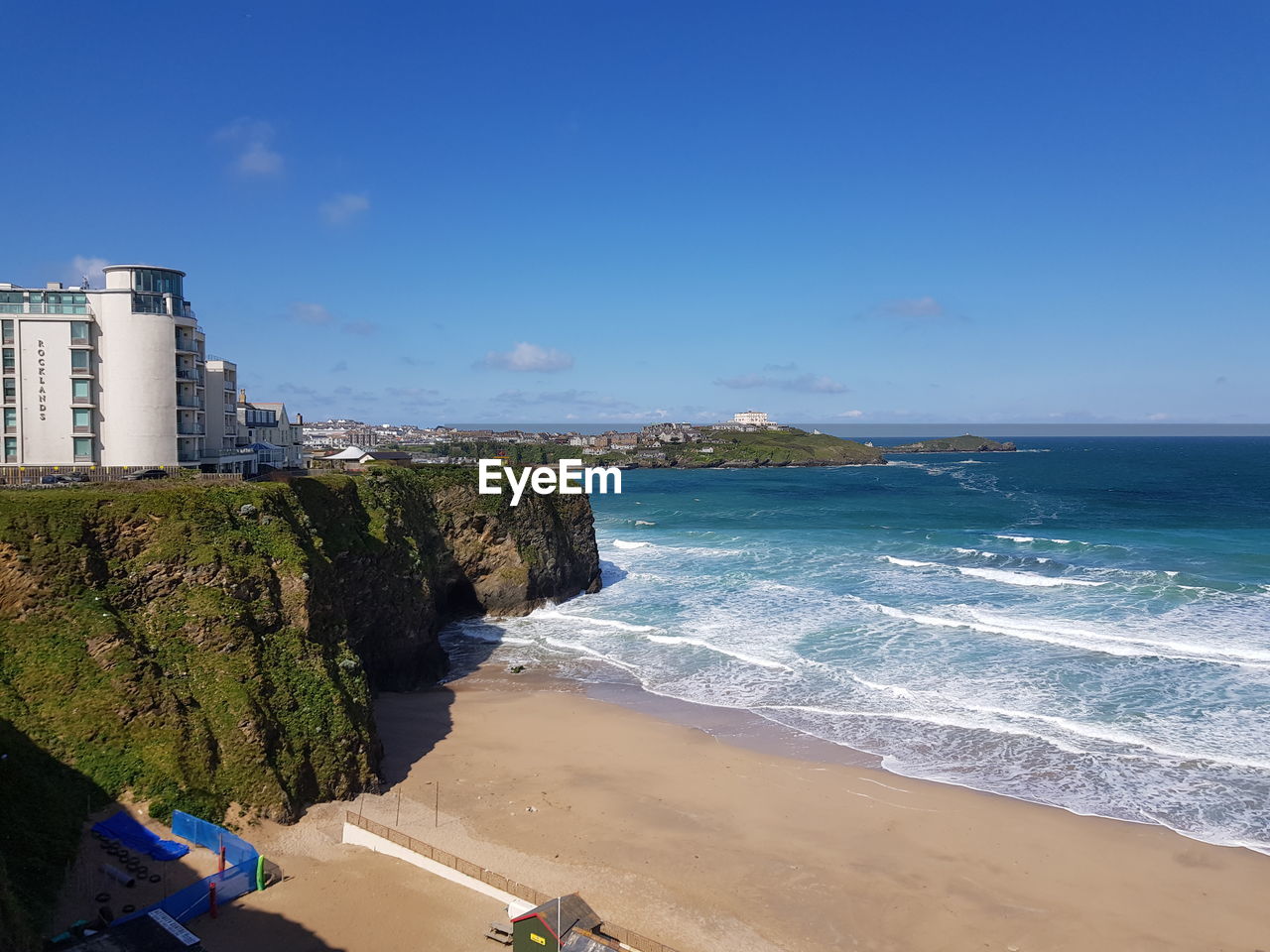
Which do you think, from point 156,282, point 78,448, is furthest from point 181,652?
point 156,282

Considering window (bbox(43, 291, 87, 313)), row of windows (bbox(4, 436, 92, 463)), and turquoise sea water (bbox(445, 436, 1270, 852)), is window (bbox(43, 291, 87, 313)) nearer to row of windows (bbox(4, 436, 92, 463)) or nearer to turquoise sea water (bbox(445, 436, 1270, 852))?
row of windows (bbox(4, 436, 92, 463))

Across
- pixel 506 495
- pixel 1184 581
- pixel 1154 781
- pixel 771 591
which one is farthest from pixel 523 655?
pixel 1184 581

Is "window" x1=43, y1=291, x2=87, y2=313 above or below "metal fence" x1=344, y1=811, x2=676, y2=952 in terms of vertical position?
above

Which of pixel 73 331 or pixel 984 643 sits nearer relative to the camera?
pixel 73 331

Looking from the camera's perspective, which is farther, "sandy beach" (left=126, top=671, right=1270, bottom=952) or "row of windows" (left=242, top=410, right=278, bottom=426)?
"row of windows" (left=242, top=410, right=278, bottom=426)

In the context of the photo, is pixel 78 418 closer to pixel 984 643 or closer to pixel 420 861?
pixel 420 861

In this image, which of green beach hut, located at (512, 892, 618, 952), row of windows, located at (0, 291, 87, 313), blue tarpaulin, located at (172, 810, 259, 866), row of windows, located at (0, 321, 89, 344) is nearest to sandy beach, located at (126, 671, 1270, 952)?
blue tarpaulin, located at (172, 810, 259, 866)
